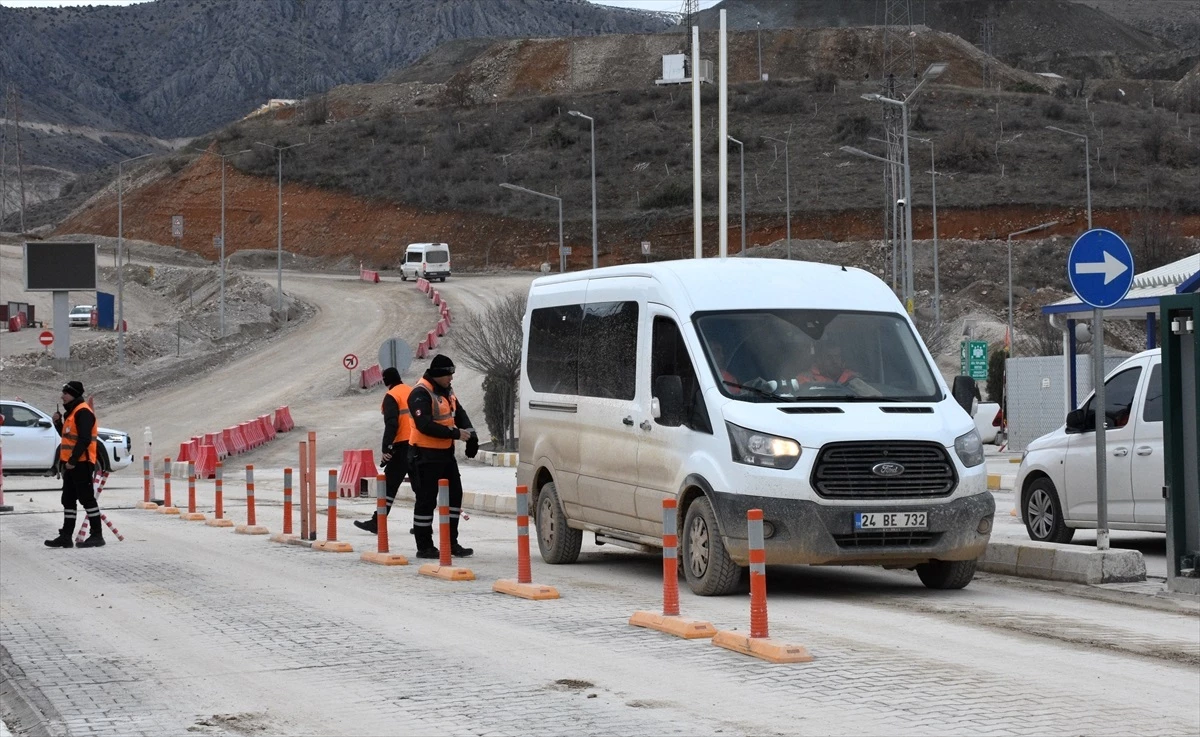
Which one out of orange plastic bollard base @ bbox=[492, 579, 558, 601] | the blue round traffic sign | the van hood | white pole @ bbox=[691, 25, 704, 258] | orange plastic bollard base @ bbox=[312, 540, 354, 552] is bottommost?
orange plastic bollard base @ bbox=[312, 540, 354, 552]

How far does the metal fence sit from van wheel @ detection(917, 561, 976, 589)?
24.8 m

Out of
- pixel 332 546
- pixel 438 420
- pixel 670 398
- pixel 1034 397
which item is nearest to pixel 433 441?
pixel 438 420

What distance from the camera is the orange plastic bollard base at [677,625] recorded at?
10109 mm

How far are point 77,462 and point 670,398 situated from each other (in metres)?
8.56

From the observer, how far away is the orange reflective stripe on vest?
19.0 meters

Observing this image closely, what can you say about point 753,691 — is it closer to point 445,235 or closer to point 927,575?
point 927,575

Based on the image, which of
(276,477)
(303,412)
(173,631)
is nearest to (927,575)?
(173,631)

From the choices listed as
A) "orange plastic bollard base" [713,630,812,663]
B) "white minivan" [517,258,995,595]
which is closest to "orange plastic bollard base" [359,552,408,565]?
"white minivan" [517,258,995,595]

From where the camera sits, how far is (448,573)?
14000mm

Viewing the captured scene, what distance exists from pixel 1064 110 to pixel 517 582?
112 meters

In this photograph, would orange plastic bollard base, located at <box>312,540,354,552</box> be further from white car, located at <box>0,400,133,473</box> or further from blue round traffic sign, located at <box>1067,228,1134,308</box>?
white car, located at <box>0,400,133,473</box>

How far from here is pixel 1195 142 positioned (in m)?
109

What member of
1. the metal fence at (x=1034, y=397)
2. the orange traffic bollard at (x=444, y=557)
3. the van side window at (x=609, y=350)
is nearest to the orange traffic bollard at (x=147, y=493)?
the orange traffic bollard at (x=444, y=557)

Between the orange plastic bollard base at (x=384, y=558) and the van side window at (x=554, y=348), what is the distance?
2079 mm
